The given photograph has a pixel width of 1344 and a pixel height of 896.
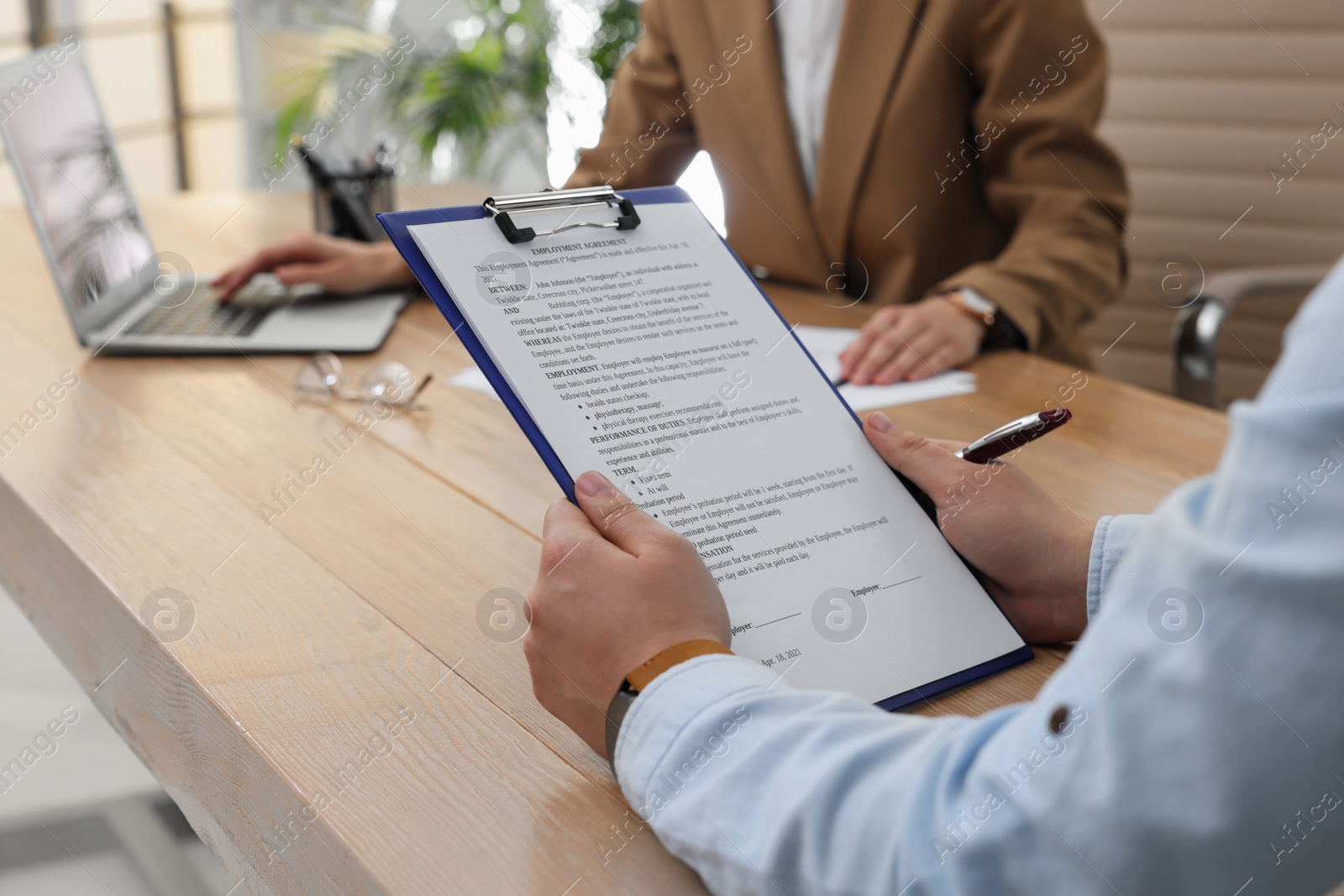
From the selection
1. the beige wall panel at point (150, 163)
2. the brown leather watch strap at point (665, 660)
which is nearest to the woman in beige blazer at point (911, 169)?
the brown leather watch strap at point (665, 660)

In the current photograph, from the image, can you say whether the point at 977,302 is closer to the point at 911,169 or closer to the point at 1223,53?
the point at 911,169

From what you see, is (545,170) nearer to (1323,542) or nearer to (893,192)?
(893,192)

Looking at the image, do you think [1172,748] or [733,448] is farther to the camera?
[733,448]

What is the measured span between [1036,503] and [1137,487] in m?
0.29

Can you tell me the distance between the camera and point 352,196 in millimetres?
1568

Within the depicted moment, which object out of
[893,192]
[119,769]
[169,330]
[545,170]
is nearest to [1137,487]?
[893,192]

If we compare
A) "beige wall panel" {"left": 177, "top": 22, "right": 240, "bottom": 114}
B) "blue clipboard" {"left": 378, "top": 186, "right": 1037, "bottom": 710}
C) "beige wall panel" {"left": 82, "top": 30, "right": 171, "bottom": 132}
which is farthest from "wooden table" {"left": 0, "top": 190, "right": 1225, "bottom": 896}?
"beige wall panel" {"left": 177, "top": 22, "right": 240, "bottom": 114}

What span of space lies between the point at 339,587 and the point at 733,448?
11.4 inches

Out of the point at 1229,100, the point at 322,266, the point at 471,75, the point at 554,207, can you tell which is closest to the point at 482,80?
the point at 471,75

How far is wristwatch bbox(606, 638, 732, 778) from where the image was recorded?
500 mm

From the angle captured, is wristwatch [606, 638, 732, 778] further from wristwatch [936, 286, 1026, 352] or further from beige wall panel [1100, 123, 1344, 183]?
beige wall panel [1100, 123, 1344, 183]

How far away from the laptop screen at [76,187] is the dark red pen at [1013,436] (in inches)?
38.2

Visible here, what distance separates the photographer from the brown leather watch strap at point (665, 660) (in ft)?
1.64

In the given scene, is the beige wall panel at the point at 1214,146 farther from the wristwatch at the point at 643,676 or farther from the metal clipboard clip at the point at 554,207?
the wristwatch at the point at 643,676
